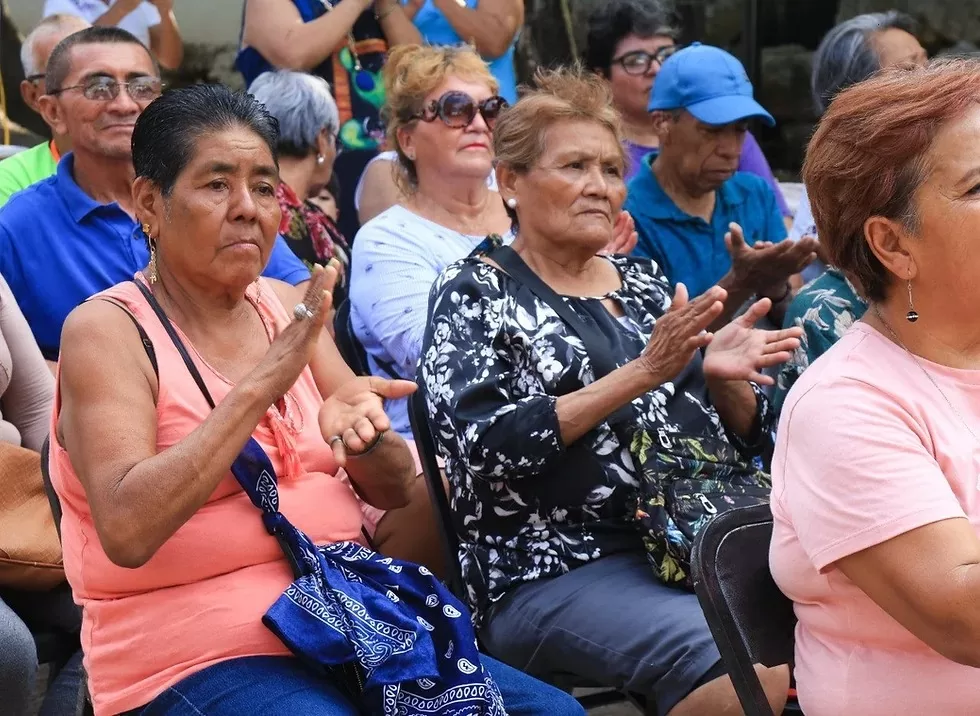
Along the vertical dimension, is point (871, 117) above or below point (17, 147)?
above

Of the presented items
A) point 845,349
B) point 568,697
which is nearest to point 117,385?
point 568,697

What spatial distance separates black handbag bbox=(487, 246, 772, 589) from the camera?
293 centimetres

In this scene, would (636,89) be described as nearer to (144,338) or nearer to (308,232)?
(308,232)

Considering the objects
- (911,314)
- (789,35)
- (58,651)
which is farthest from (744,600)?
(789,35)

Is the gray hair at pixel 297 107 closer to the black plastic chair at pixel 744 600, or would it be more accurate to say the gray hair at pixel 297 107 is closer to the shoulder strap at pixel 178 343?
the shoulder strap at pixel 178 343

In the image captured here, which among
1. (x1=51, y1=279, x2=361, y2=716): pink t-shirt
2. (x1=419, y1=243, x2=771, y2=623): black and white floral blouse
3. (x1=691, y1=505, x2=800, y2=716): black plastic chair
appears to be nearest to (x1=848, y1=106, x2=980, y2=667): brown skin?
(x1=691, y1=505, x2=800, y2=716): black plastic chair

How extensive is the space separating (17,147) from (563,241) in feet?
9.86

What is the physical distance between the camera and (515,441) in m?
2.95

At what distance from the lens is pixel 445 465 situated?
334cm

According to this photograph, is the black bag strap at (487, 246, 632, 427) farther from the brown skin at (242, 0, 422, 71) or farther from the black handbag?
the brown skin at (242, 0, 422, 71)

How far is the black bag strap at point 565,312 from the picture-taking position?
10.3 ft

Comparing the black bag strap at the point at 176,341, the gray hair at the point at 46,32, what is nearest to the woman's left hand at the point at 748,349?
the black bag strap at the point at 176,341

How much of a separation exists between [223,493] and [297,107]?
2.59 metres

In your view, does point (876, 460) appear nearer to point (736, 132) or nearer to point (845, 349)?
point (845, 349)
